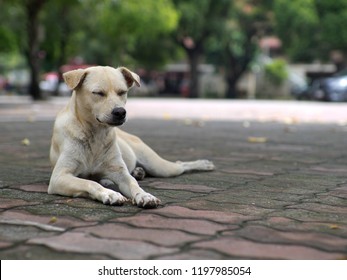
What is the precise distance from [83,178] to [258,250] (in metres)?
2.10

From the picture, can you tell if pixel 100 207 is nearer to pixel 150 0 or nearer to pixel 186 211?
pixel 186 211

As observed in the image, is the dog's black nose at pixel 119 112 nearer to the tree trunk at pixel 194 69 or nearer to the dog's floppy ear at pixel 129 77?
the dog's floppy ear at pixel 129 77

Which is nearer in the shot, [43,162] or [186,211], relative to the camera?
[186,211]

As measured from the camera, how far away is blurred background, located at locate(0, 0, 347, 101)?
3641 centimetres

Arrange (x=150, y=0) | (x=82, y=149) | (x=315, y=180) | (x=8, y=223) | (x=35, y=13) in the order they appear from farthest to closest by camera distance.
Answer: (x=150, y=0)
(x=35, y=13)
(x=315, y=180)
(x=82, y=149)
(x=8, y=223)

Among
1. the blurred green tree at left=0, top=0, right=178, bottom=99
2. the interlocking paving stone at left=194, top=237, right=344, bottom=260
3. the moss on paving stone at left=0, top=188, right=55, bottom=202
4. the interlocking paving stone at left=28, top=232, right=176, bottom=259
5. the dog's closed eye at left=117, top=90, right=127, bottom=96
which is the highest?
the blurred green tree at left=0, top=0, right=178, bottom=99

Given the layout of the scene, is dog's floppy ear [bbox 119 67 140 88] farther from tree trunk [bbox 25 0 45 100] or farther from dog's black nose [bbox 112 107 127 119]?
tree trunk [bbox 25 0 45 100]

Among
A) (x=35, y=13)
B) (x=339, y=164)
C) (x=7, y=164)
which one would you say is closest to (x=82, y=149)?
(x=7, y=164)

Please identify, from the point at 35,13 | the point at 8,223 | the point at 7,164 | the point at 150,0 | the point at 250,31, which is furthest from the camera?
the point at 250,31

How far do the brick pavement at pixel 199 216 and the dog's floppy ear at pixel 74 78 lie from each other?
0.86m

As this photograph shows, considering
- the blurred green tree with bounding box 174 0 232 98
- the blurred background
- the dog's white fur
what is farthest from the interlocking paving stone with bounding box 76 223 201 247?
the blurred green tree with bounding box 174 0 232 98

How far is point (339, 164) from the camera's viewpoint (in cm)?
669

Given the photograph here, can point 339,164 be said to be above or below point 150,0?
below

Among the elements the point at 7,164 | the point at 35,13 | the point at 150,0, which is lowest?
the point at 7,164
